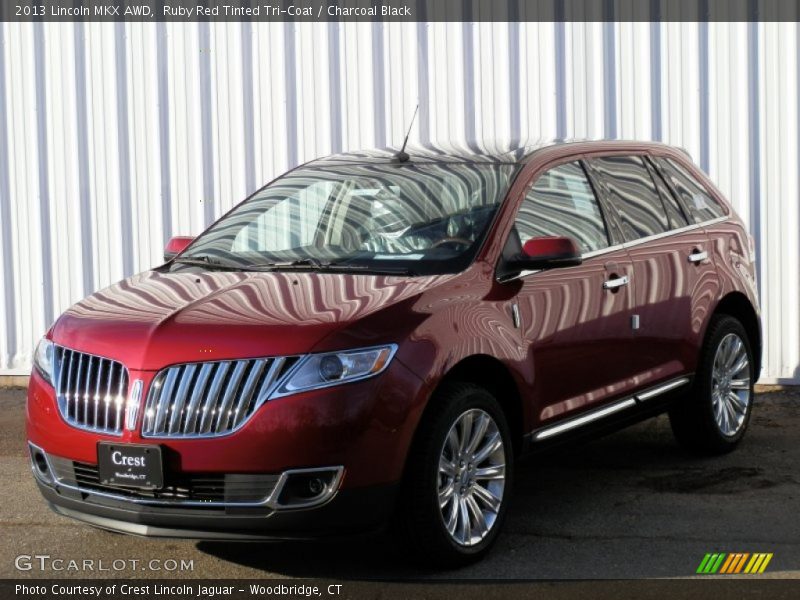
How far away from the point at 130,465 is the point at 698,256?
11.4ft

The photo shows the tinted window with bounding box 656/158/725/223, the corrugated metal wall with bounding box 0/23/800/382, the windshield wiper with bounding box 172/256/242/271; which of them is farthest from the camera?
the corrugated metal wall with bounding box 0/23/800/382

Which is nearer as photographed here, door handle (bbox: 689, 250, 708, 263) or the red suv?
the red suv

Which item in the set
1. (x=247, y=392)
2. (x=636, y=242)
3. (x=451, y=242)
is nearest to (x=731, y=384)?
(x=636, y=242)

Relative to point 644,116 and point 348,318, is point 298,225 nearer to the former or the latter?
point 348,318

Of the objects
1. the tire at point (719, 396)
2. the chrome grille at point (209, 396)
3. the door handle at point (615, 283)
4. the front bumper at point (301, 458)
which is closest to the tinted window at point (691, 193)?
the tire at point (719, 396)

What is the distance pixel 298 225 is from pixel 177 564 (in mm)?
1789

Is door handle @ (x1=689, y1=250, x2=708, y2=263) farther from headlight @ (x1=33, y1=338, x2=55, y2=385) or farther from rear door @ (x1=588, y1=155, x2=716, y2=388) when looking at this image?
headlight @ (x1=33, y1=338, x2=55, y2=385)

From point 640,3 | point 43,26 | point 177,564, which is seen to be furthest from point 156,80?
point 177,564

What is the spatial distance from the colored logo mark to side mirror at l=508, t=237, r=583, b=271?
138 cm

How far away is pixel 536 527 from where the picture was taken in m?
6.36

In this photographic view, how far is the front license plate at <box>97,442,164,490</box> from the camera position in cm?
520

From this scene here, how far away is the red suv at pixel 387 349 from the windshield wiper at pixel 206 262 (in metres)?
0.02

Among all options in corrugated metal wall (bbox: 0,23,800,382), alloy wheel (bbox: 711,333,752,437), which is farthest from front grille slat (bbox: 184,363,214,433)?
corrugated metal wall (bbox: 0,23,800,382)

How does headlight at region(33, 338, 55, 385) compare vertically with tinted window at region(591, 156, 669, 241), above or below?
below
